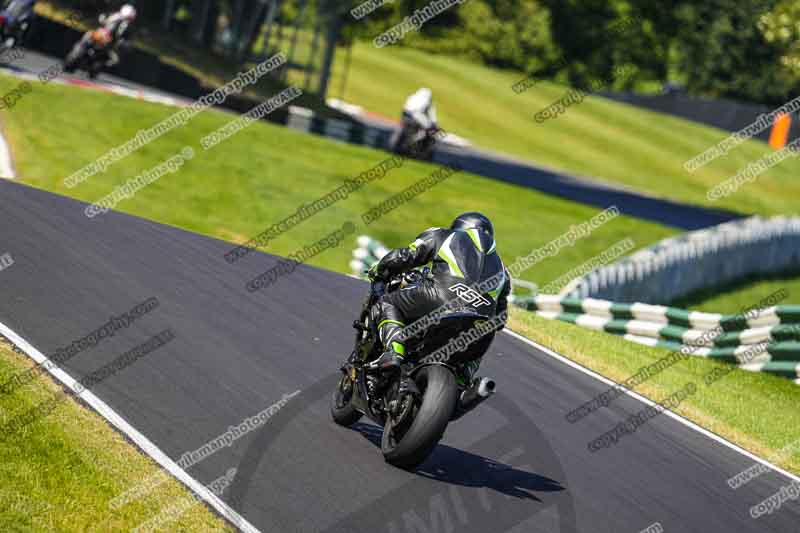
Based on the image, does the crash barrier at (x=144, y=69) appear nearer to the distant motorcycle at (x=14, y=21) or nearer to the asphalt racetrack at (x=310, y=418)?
the distant motorcycle at (x=14, y=21)

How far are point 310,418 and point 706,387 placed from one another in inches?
266

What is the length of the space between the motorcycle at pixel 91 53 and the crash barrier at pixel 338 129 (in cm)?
459

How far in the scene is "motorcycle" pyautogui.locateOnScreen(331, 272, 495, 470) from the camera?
318 inches

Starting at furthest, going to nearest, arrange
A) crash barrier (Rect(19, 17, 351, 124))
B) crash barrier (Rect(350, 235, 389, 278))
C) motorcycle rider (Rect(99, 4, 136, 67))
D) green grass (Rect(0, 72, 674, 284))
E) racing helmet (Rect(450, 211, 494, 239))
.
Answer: crash barrier (Rect(19, 17, 351, 124)) < motorcycle rider (Rect(99, 4, 136, 67)) < green grass (Rect(0, 72, 674, 284)) < crash barrier (Rect(350, 235, 389, 278)) < racing helmet (Rect(450, 211, 494, 239))

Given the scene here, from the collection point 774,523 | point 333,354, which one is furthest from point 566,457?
point 333,354

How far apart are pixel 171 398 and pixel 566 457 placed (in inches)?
123

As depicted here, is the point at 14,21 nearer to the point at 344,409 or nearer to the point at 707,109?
the point at 344,409

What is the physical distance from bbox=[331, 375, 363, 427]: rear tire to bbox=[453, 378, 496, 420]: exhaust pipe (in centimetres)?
A: 114

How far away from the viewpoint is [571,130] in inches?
2356

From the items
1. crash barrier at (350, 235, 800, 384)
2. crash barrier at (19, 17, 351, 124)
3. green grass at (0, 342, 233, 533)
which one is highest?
green grass at (0, 342, 233, 533)

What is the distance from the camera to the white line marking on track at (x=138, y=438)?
286 inches

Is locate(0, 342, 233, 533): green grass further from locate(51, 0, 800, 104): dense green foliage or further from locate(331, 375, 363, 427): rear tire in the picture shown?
locate(51, 0, 800, 104): dense green foliage

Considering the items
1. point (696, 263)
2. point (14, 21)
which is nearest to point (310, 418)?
point (696, 263)

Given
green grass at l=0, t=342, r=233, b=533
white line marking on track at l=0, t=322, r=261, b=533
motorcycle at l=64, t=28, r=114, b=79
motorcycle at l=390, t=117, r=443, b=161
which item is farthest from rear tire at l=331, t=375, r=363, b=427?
motorcycle at l=390, t=117, r=443, b=161
